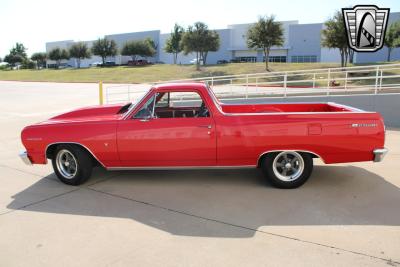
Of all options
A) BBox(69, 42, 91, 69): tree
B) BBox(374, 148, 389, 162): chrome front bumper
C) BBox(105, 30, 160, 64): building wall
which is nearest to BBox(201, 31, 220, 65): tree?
BBox(105, 30, 160, 64): building wall

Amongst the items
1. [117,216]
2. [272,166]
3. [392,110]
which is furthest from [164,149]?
[392,110]

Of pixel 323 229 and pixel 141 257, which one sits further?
pixel 323 229

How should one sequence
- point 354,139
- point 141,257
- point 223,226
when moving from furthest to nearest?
point 354,139 → point 223,226 → point 141,257

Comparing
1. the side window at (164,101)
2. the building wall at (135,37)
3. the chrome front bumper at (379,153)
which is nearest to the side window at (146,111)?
the side window at (164,101)

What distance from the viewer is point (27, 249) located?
385cm

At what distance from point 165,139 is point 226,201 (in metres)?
1.25

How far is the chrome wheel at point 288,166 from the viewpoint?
5.41 metres

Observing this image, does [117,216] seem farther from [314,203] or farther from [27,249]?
[314,203]

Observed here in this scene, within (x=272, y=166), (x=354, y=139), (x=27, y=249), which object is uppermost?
(x=354, y=139)

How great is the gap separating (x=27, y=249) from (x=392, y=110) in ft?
32.9

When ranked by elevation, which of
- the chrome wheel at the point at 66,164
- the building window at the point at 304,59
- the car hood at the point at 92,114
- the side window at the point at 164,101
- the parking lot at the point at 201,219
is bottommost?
the parking lot at the point at 201,219

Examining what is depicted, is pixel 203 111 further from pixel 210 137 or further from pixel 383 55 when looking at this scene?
pixel 383 55

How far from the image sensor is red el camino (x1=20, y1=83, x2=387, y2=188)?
5230mm

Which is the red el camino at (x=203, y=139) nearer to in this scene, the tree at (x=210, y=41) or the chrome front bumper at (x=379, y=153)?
the chrome front bumper at (x=379, y=153)
